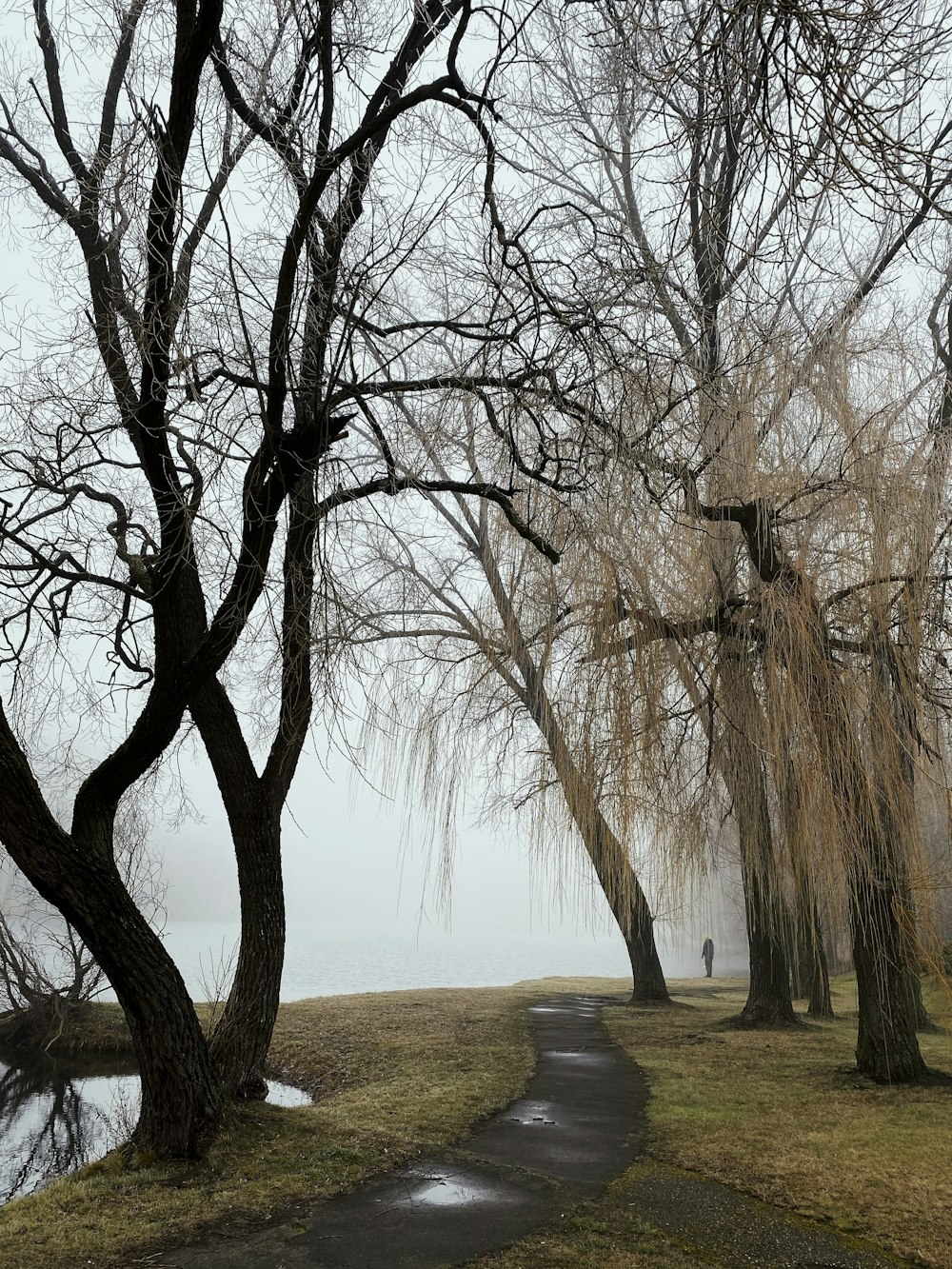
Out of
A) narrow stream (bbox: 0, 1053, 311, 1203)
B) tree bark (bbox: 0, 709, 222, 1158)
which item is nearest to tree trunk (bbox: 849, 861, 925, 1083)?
narrow stream (bbox: 0, 1053, 311, 1203)

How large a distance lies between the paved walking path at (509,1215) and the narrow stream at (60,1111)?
2823 millimetres

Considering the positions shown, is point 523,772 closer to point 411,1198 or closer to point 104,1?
point 411,1198

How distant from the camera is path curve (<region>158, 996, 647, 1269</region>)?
348cm

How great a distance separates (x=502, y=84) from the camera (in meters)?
3.98

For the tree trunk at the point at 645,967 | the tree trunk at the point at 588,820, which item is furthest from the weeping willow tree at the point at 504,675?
the tree trunk at the point at 645,967

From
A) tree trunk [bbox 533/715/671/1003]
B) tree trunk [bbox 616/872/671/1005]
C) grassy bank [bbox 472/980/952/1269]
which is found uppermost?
tree trunk [bbox 533/715/671/1003]

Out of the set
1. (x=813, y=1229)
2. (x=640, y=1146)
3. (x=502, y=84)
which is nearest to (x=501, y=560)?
(x=502, y=84)

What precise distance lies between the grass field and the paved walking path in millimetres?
129

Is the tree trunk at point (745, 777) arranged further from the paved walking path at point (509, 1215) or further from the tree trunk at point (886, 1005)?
the paved walking path at point (509, 1215)

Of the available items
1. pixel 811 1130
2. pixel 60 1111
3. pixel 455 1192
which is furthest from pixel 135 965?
pixel 60 1111

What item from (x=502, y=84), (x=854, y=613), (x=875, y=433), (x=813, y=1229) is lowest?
(x=813, y=1229)

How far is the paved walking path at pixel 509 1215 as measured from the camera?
11.5 ft

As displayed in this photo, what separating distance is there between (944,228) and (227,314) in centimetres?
775

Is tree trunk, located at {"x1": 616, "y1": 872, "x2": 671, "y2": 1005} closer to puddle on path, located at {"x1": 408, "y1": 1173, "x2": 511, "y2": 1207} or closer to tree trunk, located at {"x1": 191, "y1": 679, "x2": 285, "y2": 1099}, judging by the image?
tree trunk, located at {"x1": 191, "y1": 679, "x2": 285, "y2": 1099}
